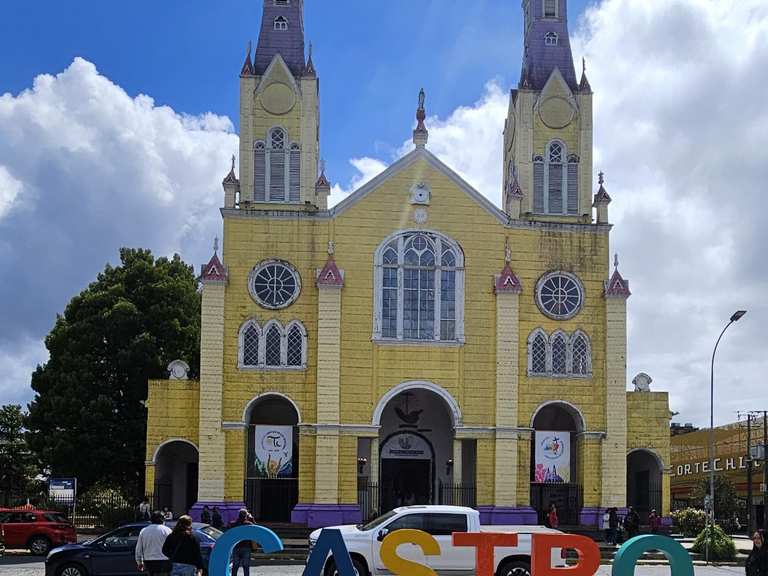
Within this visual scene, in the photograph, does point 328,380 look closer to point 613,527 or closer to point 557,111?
point 613,527

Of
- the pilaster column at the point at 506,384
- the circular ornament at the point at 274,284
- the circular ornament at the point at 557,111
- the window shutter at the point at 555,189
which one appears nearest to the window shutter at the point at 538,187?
the window shutter at the point at 555,189

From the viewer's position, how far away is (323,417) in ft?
134

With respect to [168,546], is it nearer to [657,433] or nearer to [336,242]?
[336,242]

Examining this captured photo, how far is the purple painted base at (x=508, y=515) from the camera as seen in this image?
133 ft

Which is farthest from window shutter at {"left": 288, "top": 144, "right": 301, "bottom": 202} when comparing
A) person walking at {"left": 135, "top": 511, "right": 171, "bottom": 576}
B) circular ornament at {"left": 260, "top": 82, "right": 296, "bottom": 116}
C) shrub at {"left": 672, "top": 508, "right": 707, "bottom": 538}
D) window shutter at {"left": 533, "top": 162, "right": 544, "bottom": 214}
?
person walking at {"left": 135, "top": 511, "right": 171, "bottom": 576}

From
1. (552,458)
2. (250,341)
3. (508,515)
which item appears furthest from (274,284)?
(552,458)

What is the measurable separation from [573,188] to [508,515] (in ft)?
42.7

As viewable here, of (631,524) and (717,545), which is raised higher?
(631,524)

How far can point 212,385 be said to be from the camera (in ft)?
134

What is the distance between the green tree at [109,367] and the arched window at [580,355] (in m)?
16.8

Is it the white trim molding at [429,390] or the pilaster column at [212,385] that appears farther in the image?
the white trim molding at [429,390]

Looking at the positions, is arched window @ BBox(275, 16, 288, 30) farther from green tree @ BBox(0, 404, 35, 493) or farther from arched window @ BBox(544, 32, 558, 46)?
green tree @ BBox(0, 404, 35, 493)

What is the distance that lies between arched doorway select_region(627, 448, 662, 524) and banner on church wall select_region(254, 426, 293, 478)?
13.2 meters

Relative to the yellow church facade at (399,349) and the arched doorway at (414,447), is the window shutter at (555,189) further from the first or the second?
the arched doorway at (414,447)
